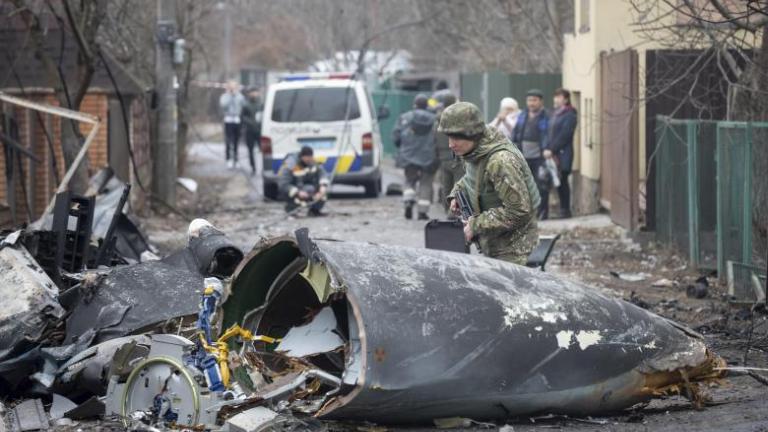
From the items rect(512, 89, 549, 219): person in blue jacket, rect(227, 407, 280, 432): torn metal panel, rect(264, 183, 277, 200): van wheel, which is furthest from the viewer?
rect(264, 183, 277, 200): van wheel

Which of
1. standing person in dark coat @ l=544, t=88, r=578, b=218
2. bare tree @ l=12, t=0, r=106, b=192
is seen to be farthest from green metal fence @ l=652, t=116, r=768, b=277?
bare tree @ l=12, t=0, r=106, b=192

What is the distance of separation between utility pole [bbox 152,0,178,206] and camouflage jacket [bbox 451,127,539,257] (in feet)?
35.7

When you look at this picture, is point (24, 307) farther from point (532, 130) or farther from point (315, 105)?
point (315, 105)

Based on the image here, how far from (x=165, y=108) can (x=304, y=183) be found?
237 centimetres

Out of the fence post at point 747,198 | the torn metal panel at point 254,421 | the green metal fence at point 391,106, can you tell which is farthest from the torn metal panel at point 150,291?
the green metal fence at point 391,106

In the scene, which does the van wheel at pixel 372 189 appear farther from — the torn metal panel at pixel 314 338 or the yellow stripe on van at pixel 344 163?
the torn metal panel at pixel 314 338

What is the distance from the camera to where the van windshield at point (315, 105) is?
22.1m

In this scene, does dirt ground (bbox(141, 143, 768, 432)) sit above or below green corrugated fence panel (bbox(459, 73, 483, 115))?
below

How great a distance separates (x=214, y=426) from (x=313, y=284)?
84 centimetres

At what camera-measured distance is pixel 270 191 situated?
73.3 feet

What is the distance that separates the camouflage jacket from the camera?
7.50 meters

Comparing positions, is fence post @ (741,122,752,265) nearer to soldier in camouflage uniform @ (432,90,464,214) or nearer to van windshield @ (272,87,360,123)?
soldier in camouflage uniform @ (432,90,464,214)

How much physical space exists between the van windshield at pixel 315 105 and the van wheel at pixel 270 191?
113 centimetres

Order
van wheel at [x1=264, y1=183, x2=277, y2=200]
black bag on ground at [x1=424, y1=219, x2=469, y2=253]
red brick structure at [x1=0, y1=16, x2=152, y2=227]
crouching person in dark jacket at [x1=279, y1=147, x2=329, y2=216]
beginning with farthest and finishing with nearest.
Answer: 1. van wheel at [x1=264, y1=183, x2=277, y2=200]
2. crouching person in dark jacket at [x1=279, y1=147, x2=329, y2=216]
3. red brick structure at [x1=0, y1=16, x2=152, y2=227]
4. black bag on ground at [x1=424, y1=219, x2=469, y2=253]
